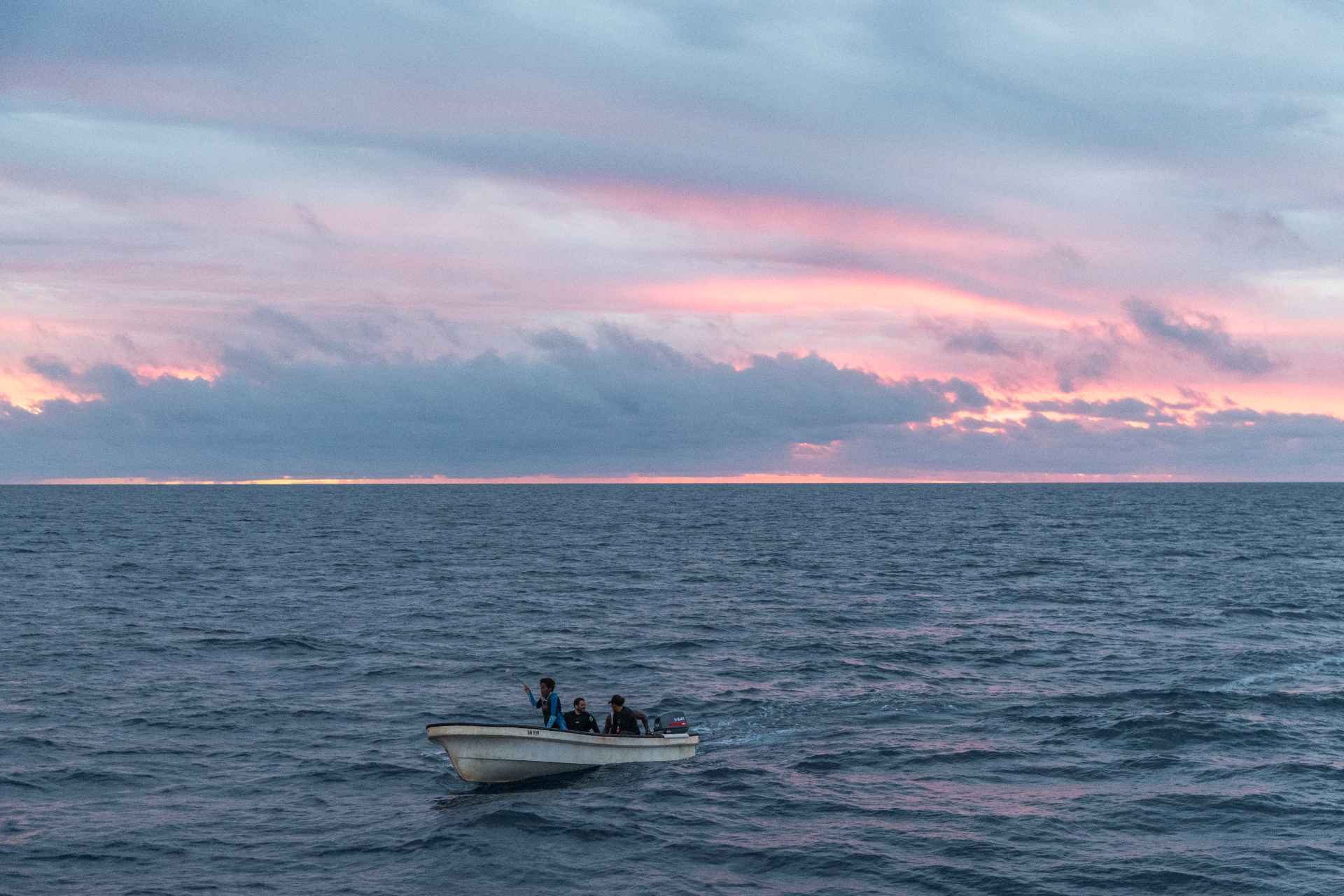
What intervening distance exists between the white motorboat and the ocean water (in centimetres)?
42

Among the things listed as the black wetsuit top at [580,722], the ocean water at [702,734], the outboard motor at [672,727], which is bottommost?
the ocean water at [702,734]

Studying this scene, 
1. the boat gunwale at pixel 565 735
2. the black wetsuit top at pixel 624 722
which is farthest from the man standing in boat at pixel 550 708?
the black wetsuit top at pixel 624 722

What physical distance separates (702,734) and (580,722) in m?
4.99

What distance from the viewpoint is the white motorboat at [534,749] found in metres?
26.9

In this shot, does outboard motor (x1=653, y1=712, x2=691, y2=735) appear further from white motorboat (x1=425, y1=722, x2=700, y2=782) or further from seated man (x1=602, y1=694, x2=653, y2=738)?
seated man (x1=602, y1=694, x2=653, y2=738)

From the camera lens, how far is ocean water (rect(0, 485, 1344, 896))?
881 inches

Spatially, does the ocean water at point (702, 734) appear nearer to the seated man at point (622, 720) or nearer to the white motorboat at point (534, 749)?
the white motorboat at point (534, 749)

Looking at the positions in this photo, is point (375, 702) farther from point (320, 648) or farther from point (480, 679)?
point (320, 648)

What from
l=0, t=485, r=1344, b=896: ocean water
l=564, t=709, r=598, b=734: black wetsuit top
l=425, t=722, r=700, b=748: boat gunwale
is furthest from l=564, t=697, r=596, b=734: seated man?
l=0, t=485, r=1344, b=896: ocean water

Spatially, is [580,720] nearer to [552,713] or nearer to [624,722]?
[552,713]

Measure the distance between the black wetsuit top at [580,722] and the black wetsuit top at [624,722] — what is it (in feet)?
1.76

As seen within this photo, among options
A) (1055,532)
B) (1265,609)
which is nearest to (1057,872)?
(1265,609)

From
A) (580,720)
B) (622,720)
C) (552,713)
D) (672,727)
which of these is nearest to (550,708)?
(552,713)

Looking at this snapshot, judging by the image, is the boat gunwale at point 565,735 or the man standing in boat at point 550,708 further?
the man standing in boat at point 550,708
